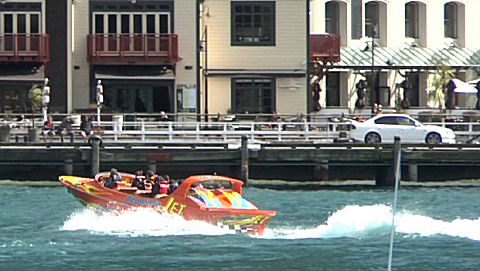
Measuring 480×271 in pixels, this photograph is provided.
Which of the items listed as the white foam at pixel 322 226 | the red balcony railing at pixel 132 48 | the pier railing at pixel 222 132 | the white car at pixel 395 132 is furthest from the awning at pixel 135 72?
the white foam at pixel 322 226

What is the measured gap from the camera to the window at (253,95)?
5869cm

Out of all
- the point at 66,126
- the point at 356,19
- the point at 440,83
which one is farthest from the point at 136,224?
the point at 356,19

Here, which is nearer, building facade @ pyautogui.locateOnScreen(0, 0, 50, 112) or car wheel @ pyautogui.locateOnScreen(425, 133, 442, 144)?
car wheel @ pyautogui.locateOnScreen(425, 133, 442, 144)

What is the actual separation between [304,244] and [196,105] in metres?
29.6

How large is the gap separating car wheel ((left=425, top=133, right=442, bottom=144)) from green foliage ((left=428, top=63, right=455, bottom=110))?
18.6 metres

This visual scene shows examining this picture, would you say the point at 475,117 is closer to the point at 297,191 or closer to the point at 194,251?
the point at 297,191

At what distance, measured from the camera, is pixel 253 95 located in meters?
58.8

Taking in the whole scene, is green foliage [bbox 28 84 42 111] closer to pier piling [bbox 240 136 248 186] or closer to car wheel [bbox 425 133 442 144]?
pier piling [bbox 240 136 248 186]

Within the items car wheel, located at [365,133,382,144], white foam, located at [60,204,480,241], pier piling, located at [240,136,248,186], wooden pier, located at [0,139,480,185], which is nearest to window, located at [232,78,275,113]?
car wheel, located at [365,133,382,144]

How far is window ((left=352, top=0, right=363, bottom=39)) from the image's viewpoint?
71125 millimetres

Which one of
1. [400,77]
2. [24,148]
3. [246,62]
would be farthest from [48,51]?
[400,77]

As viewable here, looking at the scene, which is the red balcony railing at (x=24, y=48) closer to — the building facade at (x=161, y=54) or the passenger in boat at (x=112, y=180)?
the building facade at (x=161, y=54)

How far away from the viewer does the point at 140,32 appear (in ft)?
189

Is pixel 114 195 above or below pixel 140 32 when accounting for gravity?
below
